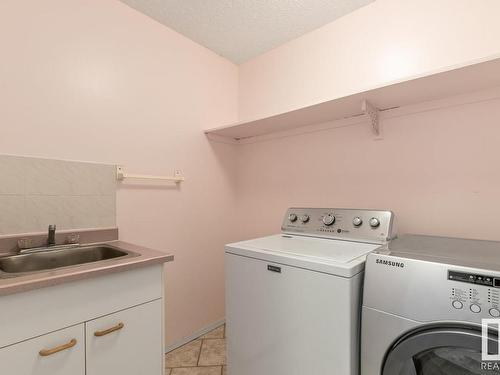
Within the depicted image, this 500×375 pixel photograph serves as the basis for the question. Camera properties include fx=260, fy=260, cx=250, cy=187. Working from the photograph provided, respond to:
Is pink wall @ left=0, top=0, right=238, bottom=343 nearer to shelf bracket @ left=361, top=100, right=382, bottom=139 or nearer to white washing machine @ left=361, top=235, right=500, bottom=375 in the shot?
shelf bracket @ left=361, top=100, right=382, bottom=139

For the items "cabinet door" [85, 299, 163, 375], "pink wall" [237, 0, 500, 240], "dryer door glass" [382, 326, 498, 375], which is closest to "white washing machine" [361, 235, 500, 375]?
"dryer door glass" [382, 326, 498, 375]

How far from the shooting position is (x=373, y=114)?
1620 millimetres

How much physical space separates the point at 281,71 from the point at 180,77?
0.84 meters

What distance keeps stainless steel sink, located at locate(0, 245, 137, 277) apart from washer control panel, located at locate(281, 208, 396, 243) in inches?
40.7

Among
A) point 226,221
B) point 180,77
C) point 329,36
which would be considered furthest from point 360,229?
point 180,77

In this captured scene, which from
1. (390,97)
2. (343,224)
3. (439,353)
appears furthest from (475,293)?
(390,97)

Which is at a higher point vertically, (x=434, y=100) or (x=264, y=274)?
(x=434, y=100)

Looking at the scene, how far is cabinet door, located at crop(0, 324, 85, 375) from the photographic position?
33.2 inches

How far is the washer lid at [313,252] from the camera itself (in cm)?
106

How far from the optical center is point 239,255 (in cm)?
138

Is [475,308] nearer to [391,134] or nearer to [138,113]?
[391,134]

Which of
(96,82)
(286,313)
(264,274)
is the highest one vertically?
(96,82)

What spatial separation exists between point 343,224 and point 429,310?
28.3 inches

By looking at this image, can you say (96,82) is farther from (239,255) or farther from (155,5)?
(239,255)
